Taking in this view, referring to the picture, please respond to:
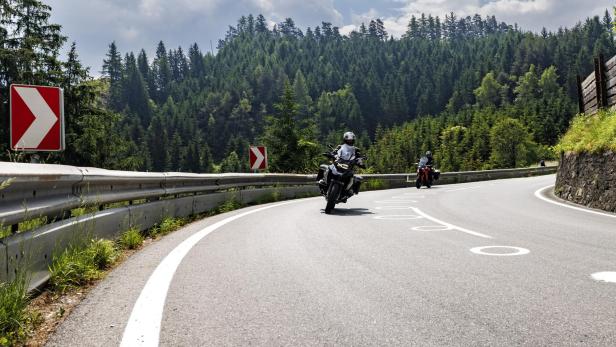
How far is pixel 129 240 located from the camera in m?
6.73

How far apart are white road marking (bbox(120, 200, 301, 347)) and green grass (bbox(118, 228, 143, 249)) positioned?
2.38ft

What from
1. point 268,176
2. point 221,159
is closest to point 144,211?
point 268,176

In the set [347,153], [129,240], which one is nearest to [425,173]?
[347,153]

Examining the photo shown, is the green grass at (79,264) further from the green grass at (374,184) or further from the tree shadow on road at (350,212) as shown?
the green grass at (374,184)

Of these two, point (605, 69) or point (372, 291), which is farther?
point (605, 69)

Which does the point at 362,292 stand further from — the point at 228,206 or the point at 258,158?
the point at 258,158

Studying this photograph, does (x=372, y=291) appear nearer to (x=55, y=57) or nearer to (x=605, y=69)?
(x=605, y=69)

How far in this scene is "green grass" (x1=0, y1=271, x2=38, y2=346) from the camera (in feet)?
10.1

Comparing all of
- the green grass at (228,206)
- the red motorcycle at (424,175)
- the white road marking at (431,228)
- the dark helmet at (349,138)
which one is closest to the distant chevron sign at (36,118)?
the white road marking at (431,228)

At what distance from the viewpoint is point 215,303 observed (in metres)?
3.93

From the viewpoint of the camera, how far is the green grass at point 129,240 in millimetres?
6661

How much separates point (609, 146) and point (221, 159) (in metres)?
165

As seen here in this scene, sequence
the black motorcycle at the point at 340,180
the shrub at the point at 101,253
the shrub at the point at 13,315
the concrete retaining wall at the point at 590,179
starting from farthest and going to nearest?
the black motorcycle at the point at 340,180 < the concrete retaining wall at the point at 590,179 < the shrub at the point at 101,253 < the shrub at the point at 13,315

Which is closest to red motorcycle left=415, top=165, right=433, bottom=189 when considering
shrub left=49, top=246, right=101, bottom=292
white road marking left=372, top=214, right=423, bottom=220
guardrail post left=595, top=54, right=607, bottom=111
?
guardrail post left=595, top=54, right=607, bottom=111
